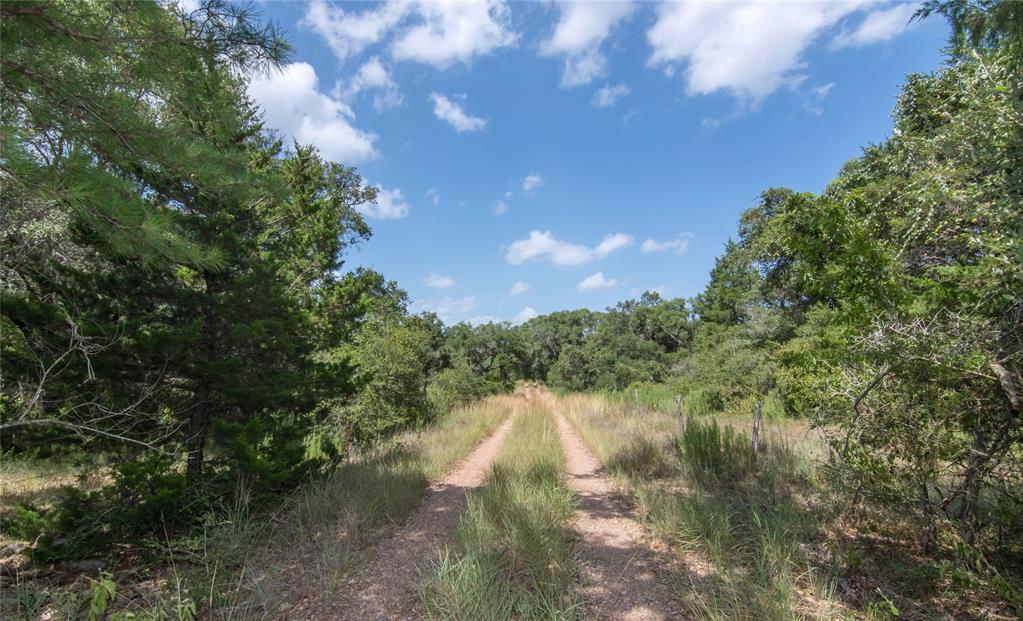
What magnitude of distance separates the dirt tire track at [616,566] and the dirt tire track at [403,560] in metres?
1.42

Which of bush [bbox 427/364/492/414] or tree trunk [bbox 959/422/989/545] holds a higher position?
bush [bbox 427/364/492/414]

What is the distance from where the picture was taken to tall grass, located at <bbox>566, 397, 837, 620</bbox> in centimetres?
285

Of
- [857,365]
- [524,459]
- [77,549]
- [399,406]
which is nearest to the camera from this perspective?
[857,365]

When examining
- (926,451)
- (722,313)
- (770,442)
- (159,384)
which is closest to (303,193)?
(159,384)

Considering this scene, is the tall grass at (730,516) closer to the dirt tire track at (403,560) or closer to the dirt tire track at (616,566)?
the dirt tire track at (616,566)

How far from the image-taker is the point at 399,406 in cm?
1084

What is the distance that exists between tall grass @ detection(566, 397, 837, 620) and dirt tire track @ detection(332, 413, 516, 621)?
2.22 meters

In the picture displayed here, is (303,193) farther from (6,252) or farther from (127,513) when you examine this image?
(127,513)

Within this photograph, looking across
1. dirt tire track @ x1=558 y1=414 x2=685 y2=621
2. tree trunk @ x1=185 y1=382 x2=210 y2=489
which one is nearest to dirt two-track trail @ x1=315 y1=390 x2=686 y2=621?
dirt tire track @ x1=558 y1=414 x2=685 y2=621

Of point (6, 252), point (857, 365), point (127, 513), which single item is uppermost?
point (6, 252)

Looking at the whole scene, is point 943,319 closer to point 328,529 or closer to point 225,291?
point 328,529

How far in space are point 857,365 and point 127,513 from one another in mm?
6437

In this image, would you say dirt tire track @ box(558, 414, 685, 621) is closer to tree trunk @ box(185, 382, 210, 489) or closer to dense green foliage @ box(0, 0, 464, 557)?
dense green foliage @ box(0, 0, 464, 557)

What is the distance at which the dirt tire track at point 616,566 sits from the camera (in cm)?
304
